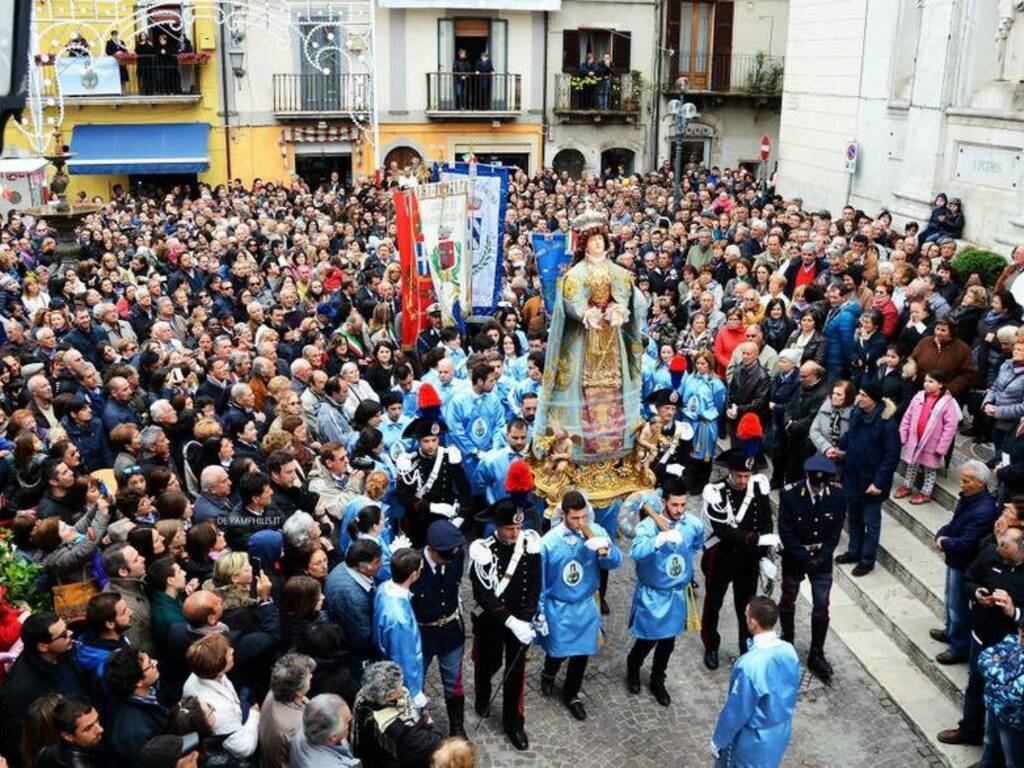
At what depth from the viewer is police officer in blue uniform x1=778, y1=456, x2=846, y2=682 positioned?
764 centimetres

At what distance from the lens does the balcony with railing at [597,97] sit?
96.6ft

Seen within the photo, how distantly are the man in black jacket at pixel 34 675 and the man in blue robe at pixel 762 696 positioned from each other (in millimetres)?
3539

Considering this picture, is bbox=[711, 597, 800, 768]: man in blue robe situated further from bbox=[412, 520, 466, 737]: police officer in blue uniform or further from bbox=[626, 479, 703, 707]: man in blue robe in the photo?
bbox=[412, 520, 466, 737]: police officer in blue uniform

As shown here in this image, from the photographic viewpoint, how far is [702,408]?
10.5 metres

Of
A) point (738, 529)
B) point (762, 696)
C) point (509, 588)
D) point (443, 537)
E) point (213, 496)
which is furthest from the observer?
point (738, 529)

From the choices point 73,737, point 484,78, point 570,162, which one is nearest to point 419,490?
point 73,737

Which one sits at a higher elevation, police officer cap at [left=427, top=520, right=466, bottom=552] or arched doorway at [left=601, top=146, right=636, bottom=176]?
arched doorway at [left=601, top=146, right=636, bottom=176]

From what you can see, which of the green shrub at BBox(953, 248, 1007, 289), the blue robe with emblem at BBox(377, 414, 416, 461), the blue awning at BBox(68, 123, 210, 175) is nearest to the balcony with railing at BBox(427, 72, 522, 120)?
the blue awning at BBox(68, 123, 210, 175)

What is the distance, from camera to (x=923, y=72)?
15.5 metres

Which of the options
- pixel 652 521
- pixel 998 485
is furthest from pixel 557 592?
pixel 998 485

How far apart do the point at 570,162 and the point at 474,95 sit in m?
3.50

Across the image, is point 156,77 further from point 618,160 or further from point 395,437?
point 395,437

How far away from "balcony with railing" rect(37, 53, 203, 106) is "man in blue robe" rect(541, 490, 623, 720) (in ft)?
75.2

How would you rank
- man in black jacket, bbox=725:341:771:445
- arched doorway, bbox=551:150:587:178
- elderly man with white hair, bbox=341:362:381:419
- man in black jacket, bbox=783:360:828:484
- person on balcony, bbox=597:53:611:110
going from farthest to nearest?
arched doorway, bbox=551:150:587:178 < person on balcony, bbox=597:53:611:110 < man in black jacket, bbox=725:341:771:445 < man in black jacket, bbox=783:360:828:484 < elderly man with white hair, bbox=341:362:381:419
